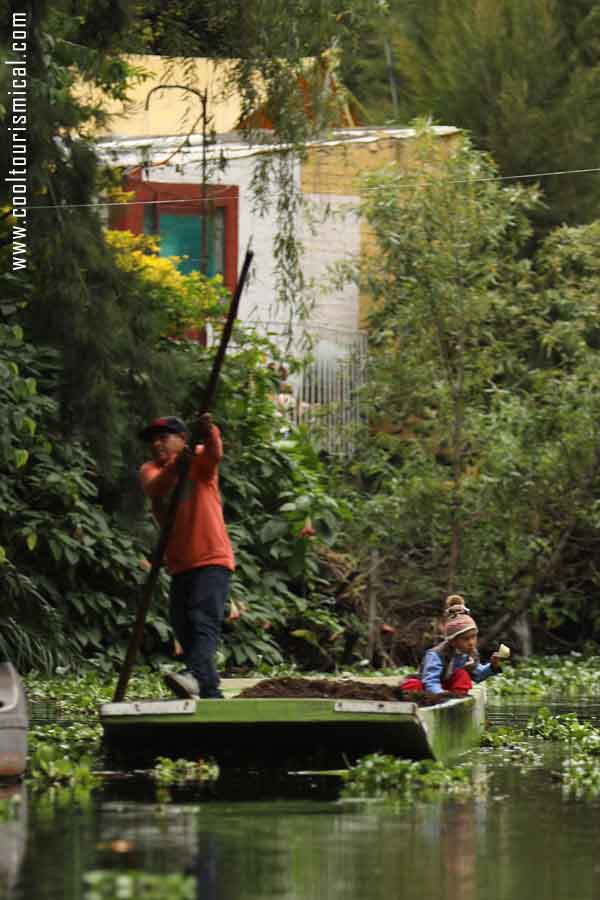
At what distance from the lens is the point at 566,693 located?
21.8 metres

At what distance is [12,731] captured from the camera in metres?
10.9

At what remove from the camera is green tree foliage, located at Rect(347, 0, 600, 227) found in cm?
3900

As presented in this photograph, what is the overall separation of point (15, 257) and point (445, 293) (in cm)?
964

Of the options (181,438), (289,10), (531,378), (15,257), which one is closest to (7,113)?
(15,257)

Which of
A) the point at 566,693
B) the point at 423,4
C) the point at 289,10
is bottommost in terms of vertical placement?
the point at 566,693

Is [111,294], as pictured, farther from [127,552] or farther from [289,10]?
[127,552]

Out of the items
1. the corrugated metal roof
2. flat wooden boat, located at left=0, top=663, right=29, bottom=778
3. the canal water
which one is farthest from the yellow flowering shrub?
the canal water

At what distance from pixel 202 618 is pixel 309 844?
4452 millimetres

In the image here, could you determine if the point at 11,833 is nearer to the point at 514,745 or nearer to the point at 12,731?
the point at 12,731

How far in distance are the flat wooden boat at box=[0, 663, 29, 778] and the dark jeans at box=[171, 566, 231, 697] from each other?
182 cm

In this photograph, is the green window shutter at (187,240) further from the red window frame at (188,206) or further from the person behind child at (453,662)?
the person behind child at (453,662)

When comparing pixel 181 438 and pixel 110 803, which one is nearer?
pixel 110 803

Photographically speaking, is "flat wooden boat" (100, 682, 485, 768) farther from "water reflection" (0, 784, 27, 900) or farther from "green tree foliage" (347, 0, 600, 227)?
"green tree foliage" (347, 0, 600, 227)

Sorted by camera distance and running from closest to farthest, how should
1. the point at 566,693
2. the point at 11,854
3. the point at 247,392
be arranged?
the point at 11,854, the point at 566,693, the point at 247,392
